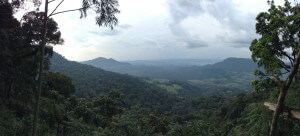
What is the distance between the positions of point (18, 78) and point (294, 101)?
54.4 ft

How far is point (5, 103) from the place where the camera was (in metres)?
23.2

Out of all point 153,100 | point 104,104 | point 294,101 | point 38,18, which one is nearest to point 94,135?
point 38,18

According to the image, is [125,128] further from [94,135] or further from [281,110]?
[281,110]

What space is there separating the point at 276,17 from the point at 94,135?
1224 cm

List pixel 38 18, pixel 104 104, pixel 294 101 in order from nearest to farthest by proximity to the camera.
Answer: pixel 38 18
pixel 294 101
pixel 104 104

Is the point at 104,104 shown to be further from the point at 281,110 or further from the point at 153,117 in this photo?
the point at 281,110

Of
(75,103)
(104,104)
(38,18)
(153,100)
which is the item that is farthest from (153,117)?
(153,100)

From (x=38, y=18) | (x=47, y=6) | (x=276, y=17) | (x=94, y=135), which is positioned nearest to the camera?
(x=47, y=6)

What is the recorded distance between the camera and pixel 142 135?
27.0 m

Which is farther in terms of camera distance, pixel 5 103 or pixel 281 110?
pixel 5 103

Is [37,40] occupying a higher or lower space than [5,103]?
higher

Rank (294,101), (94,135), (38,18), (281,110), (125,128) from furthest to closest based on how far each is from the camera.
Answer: (125,128)
(94,135)
(294,101)
(38,18)
(281,110)

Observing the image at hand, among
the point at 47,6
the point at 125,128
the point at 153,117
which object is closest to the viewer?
the point at 47,6

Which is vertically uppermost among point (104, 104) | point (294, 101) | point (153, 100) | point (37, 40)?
point (37, 40)
